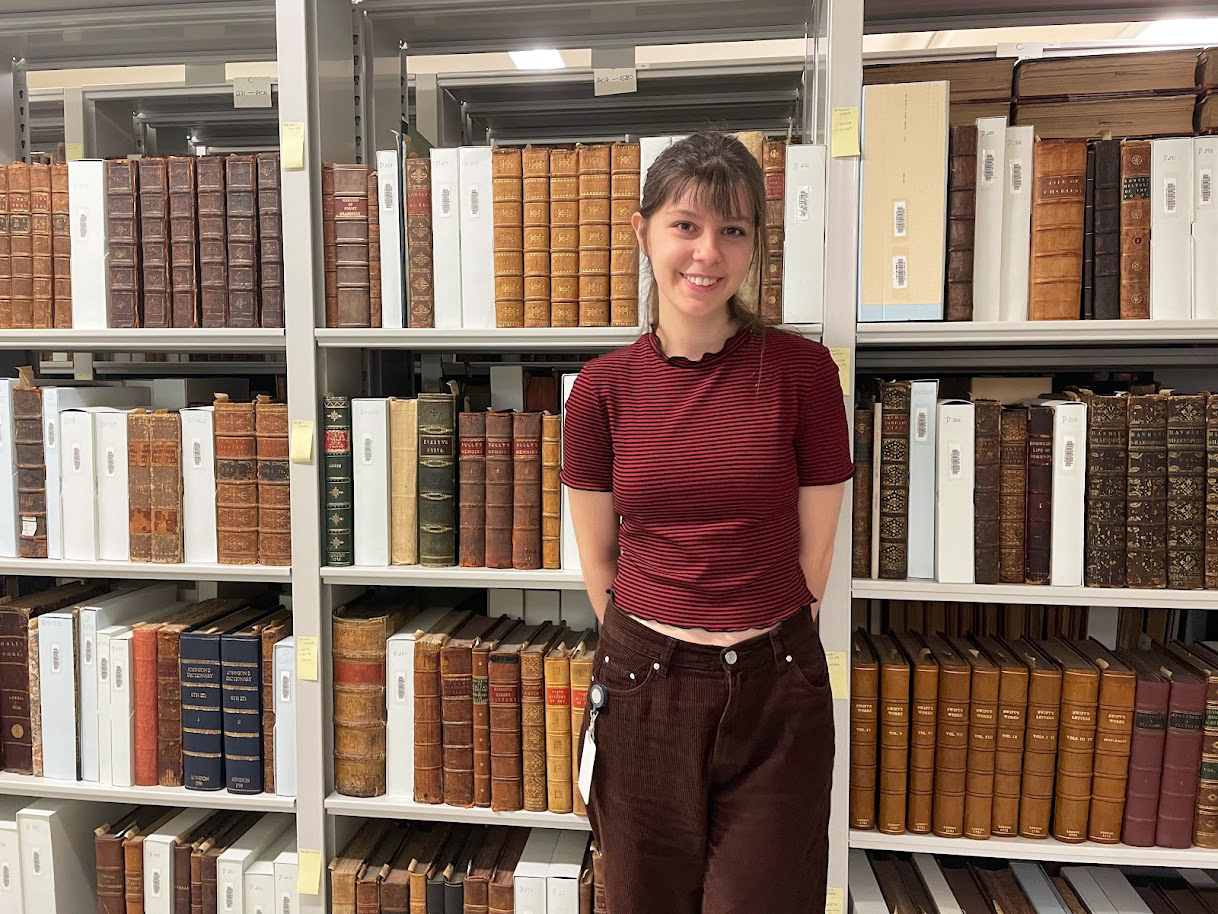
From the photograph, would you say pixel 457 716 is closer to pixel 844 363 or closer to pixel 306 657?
pixel 306 657

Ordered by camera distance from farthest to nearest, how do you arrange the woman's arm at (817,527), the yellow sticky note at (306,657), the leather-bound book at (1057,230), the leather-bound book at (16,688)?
the leather-bound book at (16,688)
the yellow sticky note at (306,657)
the leather-bound book at (1057,230)
the woman's arm at (817,527)

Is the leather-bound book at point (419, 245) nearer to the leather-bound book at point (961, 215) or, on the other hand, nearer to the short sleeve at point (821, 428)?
the short sleeve at point (821, 428)

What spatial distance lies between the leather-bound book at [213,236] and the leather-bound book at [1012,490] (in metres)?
1.47

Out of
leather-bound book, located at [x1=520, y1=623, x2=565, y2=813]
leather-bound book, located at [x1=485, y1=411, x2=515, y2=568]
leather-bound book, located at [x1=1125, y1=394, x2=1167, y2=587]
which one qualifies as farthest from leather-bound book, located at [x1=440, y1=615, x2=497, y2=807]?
leather-bound book, located at [x1=1125, y1=394, x2=1167, y2=587]

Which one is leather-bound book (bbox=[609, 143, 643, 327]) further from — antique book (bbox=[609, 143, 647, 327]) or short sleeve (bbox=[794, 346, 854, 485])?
short sleeve (bbox=[794, 346, 854, 485])

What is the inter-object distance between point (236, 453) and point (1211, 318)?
5.79 ft

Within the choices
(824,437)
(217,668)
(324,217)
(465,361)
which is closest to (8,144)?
(324,217)

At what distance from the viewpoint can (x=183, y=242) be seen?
159 centimetres

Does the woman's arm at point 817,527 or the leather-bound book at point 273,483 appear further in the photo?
the leather-bound book at point 273,483

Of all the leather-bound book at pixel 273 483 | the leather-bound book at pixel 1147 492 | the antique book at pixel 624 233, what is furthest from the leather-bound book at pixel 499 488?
the leather-bound book at pixel 1147 492

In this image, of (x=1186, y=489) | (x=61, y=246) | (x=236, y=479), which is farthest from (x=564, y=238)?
(x=1186, y=489)

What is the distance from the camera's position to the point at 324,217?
1547mm

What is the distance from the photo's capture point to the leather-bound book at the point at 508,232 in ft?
4.90

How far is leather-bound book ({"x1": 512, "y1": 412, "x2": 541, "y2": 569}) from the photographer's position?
5.03 ft
